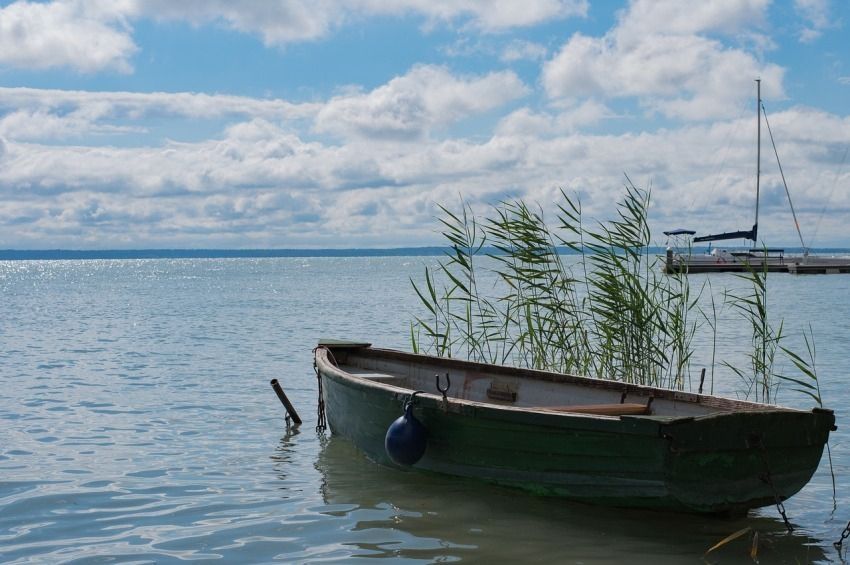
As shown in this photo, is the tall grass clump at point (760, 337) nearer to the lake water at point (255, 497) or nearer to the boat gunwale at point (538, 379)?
the lake water at point (255, 497)

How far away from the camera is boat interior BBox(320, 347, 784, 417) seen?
7871 millimetres

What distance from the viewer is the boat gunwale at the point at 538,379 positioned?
681cm

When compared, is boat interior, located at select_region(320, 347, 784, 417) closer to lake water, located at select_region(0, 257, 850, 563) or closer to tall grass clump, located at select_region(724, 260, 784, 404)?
lake water, located at select_region(0, 257, 850, 563)

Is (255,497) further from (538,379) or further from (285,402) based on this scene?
(285,402)

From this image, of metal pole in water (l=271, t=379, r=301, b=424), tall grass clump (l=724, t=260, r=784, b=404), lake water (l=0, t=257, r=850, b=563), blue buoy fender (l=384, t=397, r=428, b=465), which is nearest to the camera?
lake water (l=0, t=257, r=850, b=563)

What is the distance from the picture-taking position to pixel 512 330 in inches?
950

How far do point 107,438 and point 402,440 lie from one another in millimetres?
4894

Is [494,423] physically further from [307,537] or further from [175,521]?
[175,521]

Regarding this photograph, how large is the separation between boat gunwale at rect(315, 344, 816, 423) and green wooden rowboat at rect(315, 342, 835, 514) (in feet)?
0.05

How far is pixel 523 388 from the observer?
381 inches

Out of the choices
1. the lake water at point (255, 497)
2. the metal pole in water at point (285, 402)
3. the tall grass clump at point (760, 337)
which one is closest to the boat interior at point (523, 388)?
the metal pole in water at point (285, 402)

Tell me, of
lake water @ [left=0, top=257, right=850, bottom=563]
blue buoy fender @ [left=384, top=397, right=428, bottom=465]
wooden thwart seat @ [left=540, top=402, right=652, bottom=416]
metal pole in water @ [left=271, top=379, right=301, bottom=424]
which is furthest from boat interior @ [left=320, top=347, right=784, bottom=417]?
lake water @ [left=0, top=257, right=850, bottom=563]

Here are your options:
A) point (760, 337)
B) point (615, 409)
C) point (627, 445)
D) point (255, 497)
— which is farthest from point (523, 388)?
point (760, 337)

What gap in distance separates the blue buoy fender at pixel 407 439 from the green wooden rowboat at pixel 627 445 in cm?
9
